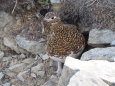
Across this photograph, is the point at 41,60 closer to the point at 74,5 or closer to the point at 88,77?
the point at 74,5

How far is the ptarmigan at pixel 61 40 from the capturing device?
3.74m

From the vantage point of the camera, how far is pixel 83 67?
112 inches

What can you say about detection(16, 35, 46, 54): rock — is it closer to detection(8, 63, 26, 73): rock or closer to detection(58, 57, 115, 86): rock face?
detection(8, 63, 26, 73): rock

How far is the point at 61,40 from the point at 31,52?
0.95m

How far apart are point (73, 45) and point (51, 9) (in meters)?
1.02

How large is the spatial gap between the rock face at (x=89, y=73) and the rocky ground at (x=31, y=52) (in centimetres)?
2

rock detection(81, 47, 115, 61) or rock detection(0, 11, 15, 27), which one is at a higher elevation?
rock detection(81, 47, 115, 61)

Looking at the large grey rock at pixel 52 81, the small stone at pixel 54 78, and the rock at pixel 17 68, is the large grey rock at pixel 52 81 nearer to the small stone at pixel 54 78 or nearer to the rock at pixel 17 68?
the small stone at pixel 54 78

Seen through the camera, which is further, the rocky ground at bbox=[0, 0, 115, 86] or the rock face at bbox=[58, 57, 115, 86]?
the rocky ground at bbox=[0, 0, 115, 86]

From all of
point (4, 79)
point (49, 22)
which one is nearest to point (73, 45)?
point (49, 22)

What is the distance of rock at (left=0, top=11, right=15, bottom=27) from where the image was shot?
4.91 meters

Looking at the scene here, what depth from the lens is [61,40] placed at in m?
3.75

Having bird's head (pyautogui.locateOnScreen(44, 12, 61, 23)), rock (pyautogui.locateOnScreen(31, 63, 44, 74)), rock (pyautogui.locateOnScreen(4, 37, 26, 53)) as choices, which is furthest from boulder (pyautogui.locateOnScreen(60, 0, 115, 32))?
rock (pyautogui.locateOnScreen(4, 37, 26, 53))

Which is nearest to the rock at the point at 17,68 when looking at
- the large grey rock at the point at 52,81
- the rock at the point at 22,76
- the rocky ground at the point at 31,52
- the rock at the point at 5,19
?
the rocky ground at the point at 31,52
